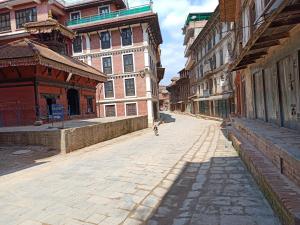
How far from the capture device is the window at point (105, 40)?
30609mm

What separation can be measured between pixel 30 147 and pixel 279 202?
35.4 feet

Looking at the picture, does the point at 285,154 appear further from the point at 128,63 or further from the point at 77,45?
the point at 77,45

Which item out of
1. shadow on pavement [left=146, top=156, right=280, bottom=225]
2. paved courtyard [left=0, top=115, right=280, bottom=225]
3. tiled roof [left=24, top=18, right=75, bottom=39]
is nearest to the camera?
shadow on pavement [left=146, top=156, right=280, bottom=225]

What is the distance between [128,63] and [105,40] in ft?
12.1

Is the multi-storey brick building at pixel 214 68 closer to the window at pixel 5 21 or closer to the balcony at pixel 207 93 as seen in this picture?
the balcony at pixel 207 93

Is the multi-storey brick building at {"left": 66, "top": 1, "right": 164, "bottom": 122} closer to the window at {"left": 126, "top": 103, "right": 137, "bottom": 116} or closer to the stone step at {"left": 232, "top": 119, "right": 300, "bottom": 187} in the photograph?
the window at {"left": 126, "top": 103, "right": 137, "bottom": 116}

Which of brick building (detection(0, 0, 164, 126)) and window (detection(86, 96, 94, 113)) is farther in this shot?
brick building (detection(0, 0, 164, 126))

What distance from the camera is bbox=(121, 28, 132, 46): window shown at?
29.8 m

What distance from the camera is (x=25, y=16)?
28.7 m

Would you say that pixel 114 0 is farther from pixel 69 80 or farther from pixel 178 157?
pixel 178 157

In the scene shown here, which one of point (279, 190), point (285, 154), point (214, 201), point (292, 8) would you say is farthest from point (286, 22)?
point (214, 201)

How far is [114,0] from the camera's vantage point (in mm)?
31547

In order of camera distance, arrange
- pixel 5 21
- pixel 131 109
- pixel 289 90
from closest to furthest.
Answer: pixel 289 90 → pixel 5 21 → pixel 131 109

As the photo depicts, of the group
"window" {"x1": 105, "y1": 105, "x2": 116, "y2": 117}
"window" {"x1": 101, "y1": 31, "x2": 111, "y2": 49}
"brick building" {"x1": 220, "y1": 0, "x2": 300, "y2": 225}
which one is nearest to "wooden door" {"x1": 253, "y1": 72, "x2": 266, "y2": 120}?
"brick building" {"x1": 220, "y1": 0, "x2": 300, "y2": 225}
